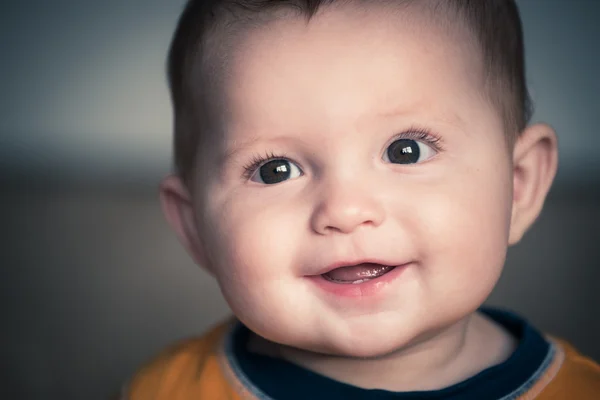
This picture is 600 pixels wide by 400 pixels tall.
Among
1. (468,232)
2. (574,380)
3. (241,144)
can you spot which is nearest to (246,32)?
(241,144)

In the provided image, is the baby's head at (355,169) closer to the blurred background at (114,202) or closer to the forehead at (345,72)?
the forehead at (345,72)

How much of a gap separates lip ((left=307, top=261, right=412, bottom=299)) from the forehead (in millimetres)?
173

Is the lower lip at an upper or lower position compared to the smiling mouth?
lower

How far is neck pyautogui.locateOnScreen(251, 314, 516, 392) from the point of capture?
0.99 meters

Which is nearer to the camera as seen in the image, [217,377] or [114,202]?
[217,377]

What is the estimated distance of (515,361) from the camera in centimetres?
99

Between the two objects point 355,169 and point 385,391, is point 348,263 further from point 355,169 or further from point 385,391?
point 385,391

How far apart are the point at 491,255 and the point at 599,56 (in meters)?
1.65

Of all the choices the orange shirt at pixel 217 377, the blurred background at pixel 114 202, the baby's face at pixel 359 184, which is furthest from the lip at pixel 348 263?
the blurred background at pixel 114 202

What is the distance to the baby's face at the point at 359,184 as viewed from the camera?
2.74ft

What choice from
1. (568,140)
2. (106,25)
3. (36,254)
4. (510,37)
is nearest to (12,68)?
(106,25)

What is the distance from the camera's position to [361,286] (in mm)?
852

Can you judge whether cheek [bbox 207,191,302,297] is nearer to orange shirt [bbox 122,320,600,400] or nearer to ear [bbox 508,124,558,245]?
orange shirt [bbox 122,320,600,400]

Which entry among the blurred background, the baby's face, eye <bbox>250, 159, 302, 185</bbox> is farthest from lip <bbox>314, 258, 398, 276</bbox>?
the blurred background
